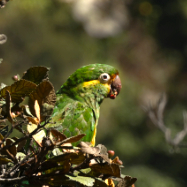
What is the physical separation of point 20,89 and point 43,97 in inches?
5.5

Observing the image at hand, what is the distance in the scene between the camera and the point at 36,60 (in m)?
6.98

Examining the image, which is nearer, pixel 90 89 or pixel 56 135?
pixel 56 135

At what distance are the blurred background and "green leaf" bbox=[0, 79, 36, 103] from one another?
4972 millimetres

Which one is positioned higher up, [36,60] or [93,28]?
[93,28]

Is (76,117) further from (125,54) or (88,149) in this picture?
(125,54)

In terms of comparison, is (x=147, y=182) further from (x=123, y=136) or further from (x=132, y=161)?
(x=123, y=136)

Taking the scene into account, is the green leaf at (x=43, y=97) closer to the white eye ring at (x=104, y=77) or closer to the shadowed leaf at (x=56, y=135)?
the shadowed leaf at (x=56, y=135)

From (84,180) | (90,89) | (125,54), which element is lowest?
(84,180)

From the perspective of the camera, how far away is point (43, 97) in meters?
0.72

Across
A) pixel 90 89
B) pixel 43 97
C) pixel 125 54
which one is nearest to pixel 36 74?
pixel 43 97

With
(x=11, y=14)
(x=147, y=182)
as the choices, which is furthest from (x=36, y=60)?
(x=147, y=182)

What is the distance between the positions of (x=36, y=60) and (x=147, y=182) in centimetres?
357

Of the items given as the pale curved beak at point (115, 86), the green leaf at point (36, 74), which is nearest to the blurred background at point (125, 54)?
the pale curved beak at point (115, 86)

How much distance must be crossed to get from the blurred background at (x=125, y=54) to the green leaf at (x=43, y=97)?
507cm
